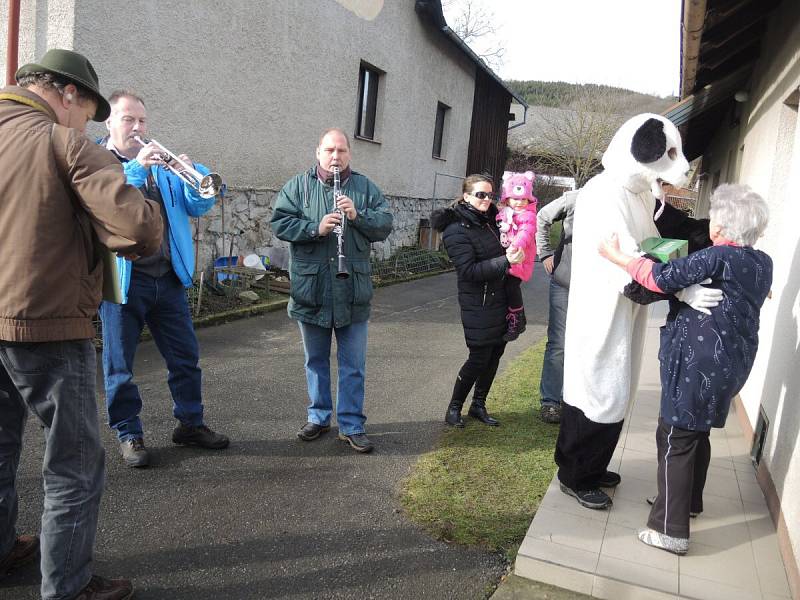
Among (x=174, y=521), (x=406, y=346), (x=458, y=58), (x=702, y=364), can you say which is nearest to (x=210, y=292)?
(x=406, y=346)

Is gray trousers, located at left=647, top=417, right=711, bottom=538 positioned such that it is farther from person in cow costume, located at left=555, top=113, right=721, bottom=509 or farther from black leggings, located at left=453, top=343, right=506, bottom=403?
black leggings, located at left=453, top=343, right=506, bottom=403

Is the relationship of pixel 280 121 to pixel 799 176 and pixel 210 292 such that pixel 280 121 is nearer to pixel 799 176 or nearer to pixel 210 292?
pixel 210 292

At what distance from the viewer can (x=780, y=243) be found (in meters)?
3.99

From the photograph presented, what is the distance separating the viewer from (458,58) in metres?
16.9

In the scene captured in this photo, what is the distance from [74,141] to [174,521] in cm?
190

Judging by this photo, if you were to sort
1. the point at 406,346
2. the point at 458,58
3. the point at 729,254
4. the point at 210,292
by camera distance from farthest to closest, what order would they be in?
the point at 458,58
the point at 210,292
the point at 406,346
the point at 729,254

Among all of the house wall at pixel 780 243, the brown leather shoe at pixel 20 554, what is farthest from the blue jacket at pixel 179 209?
the house wall at pixel 780 243

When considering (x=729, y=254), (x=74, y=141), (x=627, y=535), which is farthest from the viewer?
(x=627, y=535)

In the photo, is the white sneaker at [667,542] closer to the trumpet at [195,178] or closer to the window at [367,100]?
the trumpet at [195,178]

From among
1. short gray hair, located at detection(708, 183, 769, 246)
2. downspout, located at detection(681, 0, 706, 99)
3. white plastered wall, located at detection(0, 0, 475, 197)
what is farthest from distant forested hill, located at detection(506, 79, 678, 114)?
short gray hair, located at detection(708, 183, 769, 246)

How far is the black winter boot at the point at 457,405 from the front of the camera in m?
4.52

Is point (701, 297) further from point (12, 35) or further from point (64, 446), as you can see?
point (12, 35)

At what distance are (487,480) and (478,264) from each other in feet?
4.53

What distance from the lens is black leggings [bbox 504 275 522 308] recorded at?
430cm
